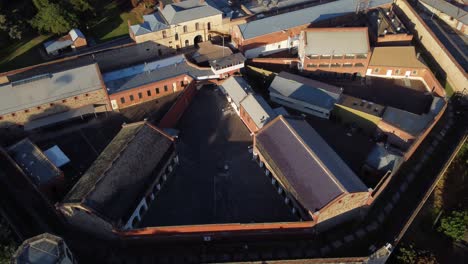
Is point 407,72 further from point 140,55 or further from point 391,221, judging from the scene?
point 140,55

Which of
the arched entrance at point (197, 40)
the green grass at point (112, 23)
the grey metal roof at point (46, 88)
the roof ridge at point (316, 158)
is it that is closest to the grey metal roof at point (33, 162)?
the grey metal roof at point (46, 88)

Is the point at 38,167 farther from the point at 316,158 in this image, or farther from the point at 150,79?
the point at 316,158

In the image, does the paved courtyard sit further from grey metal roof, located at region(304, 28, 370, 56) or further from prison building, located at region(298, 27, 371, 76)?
grey metal roof, located at region(304, 28, 370, 56)

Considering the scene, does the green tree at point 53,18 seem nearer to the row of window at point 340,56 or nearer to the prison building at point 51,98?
the prison building at point 51,98

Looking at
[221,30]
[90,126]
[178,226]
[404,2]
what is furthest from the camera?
[404,2]

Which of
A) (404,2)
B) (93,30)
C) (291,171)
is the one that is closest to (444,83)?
(404,2)

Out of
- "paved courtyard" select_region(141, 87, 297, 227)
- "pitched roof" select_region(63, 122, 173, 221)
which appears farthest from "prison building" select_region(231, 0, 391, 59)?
"pitched roof" select_region(63, 122, 173, 221)

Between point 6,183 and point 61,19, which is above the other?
point 61,19
